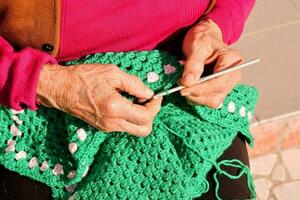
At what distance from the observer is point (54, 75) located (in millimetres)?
965

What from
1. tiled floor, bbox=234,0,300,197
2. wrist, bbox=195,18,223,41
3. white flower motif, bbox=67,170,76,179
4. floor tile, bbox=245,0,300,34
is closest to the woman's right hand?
white flower motif, bbox=67,170,76,179

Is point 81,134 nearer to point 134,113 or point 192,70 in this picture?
point 134,113

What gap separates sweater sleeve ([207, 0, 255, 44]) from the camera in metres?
1.18

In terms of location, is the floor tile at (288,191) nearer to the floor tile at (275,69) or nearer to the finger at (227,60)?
the floor tile at (275,69)

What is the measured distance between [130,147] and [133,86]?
0.13 metres

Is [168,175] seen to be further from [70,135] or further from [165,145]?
[70,135]

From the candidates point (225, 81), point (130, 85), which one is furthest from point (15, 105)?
point (225, 81)

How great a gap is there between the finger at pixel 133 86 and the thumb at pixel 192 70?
0.08 meters

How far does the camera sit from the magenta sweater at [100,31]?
941mm

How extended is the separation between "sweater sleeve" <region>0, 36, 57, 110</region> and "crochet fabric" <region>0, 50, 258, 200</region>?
98 millimetres

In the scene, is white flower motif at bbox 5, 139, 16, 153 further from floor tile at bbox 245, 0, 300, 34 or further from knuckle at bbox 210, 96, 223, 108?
floor tile at bbox 245, 0, 300, 34

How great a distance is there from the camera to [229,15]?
1195 mm

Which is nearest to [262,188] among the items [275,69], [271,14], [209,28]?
[275,69]

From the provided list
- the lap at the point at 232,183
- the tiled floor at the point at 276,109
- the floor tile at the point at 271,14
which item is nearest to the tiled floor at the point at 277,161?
the tiled floor at the point at 276,109
